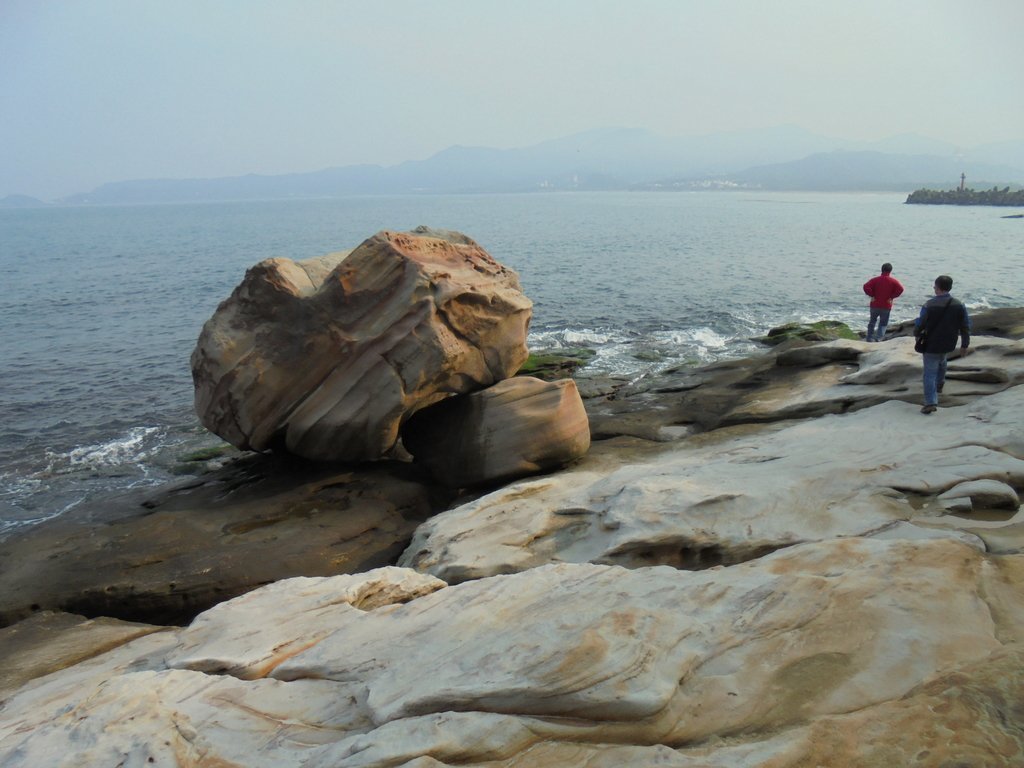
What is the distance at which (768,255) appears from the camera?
52.9 metres

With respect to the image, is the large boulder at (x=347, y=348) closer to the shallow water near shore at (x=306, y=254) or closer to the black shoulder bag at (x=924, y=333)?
the shallow water near shore at (x=306, y=254)

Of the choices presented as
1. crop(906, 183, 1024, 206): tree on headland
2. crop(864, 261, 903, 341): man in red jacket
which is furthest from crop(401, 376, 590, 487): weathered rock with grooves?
crop(906, 183, 1024, 206): tree on headland

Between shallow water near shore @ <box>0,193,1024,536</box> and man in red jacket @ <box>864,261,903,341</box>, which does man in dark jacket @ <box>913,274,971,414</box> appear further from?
shallow water near shore @ <box>0,193,1024,536</box>

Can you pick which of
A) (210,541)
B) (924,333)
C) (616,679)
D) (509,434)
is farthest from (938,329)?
(210,541)

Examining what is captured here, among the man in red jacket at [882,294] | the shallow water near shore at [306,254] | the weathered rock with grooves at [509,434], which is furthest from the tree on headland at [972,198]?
the weathered rock with grooves at [509,434]

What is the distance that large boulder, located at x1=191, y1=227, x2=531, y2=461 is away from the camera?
12156 mm

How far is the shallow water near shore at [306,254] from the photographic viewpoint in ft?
57.1

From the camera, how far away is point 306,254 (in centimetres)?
6569

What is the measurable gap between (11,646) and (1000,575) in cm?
1012

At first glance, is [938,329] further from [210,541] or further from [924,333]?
[210,541]

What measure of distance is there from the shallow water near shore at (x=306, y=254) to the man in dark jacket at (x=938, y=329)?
9884 millimetres

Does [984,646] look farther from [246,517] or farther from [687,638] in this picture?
[246,517]

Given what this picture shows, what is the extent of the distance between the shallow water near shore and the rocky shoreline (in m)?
5.15

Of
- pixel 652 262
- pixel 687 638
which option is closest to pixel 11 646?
pixel 687 638
